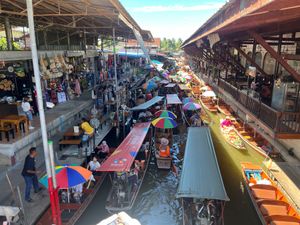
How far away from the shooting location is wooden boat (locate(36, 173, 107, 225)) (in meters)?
8.94

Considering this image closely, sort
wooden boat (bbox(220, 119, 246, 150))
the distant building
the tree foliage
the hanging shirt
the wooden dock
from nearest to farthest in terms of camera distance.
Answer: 1. the wooden dock
2. the hanging shirt
3. wooden boat (bbox(220, 119, 246, 150))
4. the distant building
5. the tree foliage

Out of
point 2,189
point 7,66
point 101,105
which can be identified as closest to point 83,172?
point 2,189

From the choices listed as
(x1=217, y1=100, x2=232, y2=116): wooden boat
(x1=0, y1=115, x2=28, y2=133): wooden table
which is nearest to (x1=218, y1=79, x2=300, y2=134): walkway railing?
(x1=0, y1=115, x2=28, y2=133): wooden table

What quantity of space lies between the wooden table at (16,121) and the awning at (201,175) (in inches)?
288

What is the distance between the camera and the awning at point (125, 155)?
420 inches

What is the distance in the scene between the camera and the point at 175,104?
23562 mm

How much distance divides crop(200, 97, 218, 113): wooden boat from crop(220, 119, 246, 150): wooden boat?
6437mm

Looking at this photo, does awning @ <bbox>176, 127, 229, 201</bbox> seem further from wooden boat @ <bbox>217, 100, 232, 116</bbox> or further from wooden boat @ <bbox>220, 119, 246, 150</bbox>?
wooden boat @ <bbox>217, 100, 232, 116</bbox>

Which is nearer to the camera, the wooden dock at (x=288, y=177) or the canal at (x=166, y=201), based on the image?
the canal at (x=166, y=201)

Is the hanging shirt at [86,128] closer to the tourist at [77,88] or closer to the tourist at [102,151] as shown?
the tourist at [102,151]

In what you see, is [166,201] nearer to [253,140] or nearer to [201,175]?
[201,175]

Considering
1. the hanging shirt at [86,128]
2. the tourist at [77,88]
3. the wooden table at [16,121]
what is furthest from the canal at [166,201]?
the tourist at [77,88]

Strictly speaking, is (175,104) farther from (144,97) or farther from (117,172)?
(117,172)

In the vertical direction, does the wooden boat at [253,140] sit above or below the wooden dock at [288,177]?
above
